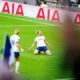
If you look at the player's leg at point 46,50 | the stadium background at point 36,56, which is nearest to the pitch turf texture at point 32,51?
the stadium background at point 36,56

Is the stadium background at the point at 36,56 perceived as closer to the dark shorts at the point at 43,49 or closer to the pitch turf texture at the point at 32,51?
the pitch turf texture at the point at 32,51

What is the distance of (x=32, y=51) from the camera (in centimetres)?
2084

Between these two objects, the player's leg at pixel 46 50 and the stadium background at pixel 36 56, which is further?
the player's leg at pixel 46 50

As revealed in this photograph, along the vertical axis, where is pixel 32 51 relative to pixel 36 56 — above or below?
below

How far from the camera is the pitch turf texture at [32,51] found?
6.67 metres

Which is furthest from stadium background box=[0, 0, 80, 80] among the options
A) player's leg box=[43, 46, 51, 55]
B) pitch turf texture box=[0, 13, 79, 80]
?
player's leg box=[43, 46, 51, 55]

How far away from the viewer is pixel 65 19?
6371 mm

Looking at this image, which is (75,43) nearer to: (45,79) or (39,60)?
(45,79)

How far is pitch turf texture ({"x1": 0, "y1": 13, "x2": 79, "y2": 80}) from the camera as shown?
6.67 meters

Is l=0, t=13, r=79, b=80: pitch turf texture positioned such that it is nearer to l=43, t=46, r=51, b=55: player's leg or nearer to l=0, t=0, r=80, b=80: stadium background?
l=0, t=0, r=80, b=80: stadium background

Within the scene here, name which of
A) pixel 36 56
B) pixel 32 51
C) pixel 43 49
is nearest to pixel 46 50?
pixel 43 49

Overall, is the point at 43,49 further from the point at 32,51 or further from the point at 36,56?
the point at 32,51

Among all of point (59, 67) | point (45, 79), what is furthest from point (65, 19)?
point (45, 79)

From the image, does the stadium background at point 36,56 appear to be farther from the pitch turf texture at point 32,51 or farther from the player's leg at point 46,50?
the player's leg at point 46,50
